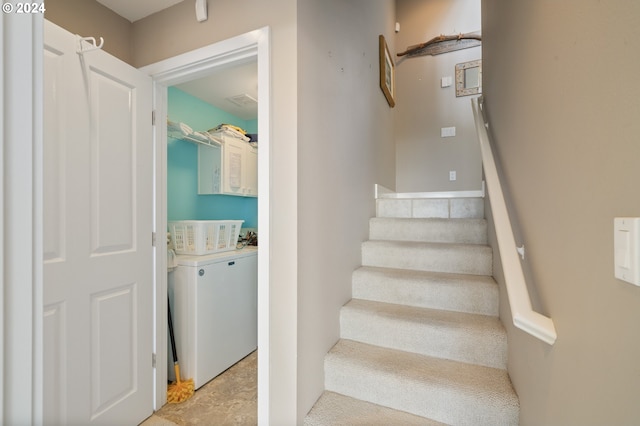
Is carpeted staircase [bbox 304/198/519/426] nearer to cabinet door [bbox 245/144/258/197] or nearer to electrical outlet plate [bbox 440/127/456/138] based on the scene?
cabinet door [bbox 245/144/258/197]

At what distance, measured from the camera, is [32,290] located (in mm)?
350

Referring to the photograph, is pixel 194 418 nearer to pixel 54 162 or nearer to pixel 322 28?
pixel 54 162

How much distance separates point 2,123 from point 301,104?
1083mm

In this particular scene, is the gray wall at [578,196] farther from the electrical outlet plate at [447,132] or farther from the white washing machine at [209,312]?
the electrical outlet plate at [447,132]

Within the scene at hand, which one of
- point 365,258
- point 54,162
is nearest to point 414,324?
point 365,258

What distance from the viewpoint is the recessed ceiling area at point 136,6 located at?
1577mm

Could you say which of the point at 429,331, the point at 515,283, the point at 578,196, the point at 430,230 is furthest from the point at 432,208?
the point at 578,196

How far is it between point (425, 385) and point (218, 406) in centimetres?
134

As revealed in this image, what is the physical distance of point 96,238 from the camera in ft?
4.57

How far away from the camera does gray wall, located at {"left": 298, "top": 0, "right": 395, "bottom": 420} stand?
4.32ft

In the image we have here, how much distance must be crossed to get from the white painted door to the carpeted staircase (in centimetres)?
108

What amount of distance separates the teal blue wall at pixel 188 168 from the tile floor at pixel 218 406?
1.53 meters

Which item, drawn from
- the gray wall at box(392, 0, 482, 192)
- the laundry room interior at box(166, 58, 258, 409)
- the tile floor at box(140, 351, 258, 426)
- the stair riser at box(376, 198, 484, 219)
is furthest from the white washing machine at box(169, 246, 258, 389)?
the gray wall at box(392, 0, 482, 192)

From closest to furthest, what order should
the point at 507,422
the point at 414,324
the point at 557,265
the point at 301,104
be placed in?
the point at 557,265 < the point at 507,422 < the point at 301,104 < the point at 414,324
